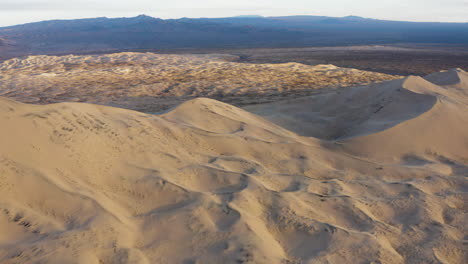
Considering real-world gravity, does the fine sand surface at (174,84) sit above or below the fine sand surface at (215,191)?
below

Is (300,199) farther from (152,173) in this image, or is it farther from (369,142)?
(369,142)

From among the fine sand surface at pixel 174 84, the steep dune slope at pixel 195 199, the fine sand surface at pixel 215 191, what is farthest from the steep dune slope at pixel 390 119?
the fine sand surface at pixel 174 84

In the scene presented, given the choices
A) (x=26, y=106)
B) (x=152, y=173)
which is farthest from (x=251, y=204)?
(x=26, y=106)

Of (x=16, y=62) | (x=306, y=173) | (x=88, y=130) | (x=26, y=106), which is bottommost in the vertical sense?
(x=16, y=62)

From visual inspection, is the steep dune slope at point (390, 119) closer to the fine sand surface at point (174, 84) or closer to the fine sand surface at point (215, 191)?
the fine sand surface at point (215, 191)

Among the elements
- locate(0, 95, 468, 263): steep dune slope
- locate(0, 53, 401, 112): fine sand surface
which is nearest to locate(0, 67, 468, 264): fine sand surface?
locate(0, 95, 468, 263): steep dune slope

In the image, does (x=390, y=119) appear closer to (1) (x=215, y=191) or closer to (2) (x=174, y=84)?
(1) (x=215, y=191)
